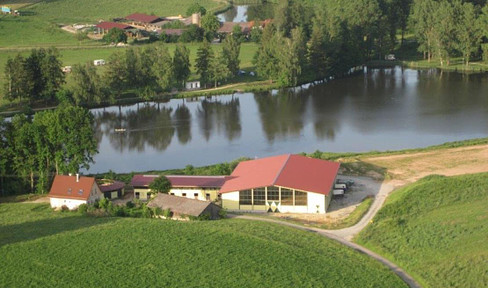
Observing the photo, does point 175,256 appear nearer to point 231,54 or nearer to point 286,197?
point 286,197

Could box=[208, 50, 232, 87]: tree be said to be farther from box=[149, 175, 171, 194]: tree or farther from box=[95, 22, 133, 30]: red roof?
box=[149, 175, 171, 194]: tree

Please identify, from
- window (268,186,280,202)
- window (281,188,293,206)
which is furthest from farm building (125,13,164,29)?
window (281,188,293,206)

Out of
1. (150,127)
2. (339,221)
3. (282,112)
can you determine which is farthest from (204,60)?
(339,221)

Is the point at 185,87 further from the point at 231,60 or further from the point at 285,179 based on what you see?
the point at 285,179

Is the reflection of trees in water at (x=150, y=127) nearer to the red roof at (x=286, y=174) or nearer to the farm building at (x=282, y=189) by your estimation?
the red roof at (x=286, y=174)

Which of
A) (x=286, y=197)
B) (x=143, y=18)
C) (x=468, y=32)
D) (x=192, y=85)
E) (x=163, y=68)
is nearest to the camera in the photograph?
(x=286, y=197)

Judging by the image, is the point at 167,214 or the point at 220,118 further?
the point at 220,118
